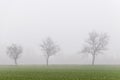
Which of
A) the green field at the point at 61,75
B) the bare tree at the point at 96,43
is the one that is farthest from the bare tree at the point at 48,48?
the green field at the point at 61,75

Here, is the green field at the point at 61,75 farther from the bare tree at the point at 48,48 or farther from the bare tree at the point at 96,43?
the bare tree at the point at 48,48

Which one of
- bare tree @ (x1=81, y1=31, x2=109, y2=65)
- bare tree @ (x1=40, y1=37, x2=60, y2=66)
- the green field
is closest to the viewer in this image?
the green field

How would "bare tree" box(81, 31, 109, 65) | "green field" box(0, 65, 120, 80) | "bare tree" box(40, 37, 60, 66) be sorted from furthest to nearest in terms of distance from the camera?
"bare tree" box(40, 37, 60, 66) → "bare tree" box(81, 31, 109, 65) → "green field" box(0, 65, 120, 80)

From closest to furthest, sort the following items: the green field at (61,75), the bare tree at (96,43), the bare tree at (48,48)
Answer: the green field at (61,75) → the bare tree at (96,43) → the bare tree at (48,48)

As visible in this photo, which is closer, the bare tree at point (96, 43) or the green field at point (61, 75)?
the green field at point (61, 75)

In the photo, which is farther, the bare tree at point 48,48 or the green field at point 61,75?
the bare tree at point 48,48

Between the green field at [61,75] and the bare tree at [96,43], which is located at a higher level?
the bare tree at [96,43]

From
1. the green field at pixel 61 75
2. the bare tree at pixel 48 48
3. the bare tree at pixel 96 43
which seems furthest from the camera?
the bare tree at pixel 48 48

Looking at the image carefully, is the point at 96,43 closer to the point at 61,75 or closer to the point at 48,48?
the point at 48,48

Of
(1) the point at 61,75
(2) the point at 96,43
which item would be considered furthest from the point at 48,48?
(1) the point at 61,75

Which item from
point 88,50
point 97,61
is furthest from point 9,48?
point 97,61

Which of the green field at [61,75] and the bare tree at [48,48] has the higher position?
the bare tree at [48,48]

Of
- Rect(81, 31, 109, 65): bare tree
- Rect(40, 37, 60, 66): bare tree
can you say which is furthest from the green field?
Rect(40, 37, 60, 66): bare tree

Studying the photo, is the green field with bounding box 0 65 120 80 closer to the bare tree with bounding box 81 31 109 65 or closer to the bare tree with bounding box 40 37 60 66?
the bare tree with bounding box 81 31 109 65
